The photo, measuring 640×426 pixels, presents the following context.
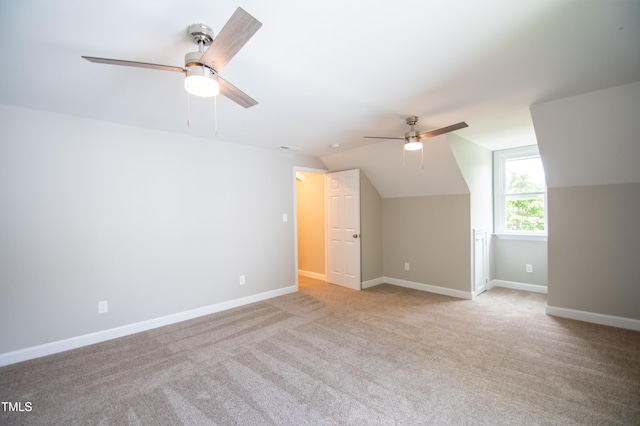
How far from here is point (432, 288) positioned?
4.73 meters

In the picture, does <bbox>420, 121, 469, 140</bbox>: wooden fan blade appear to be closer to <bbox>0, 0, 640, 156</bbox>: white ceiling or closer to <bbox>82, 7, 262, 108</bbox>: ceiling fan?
<bbox>0, 0, 640, 156</bbox>: white ceiling

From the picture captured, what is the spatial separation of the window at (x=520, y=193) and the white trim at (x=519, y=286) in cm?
86

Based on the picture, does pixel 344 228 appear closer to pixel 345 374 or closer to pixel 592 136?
pixel 345 374

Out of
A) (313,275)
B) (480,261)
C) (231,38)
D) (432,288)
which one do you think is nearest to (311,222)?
(313,275)

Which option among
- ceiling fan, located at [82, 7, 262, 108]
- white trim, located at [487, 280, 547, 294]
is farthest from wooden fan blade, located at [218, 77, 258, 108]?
white trim, located at [487, 280, 547, 294]

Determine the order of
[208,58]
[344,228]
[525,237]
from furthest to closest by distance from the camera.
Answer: [344,228] → [525,237] → [208,58]

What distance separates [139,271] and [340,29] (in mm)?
3305

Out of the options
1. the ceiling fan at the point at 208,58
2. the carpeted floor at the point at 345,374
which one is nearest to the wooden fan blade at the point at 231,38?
the ceiling fan at the point at 208,58

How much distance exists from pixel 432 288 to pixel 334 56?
4078 mm

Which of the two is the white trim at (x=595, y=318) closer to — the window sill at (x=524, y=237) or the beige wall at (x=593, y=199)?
the beige wall at (x=593, y=199)

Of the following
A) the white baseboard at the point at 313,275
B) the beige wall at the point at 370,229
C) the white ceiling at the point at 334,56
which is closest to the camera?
the white ceiling at the point at 334,56

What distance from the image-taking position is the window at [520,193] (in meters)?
4.63

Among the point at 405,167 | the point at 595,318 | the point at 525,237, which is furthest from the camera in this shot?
the point at 525,237

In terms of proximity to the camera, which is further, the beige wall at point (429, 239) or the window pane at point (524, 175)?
the window pane at point (524, 175)
